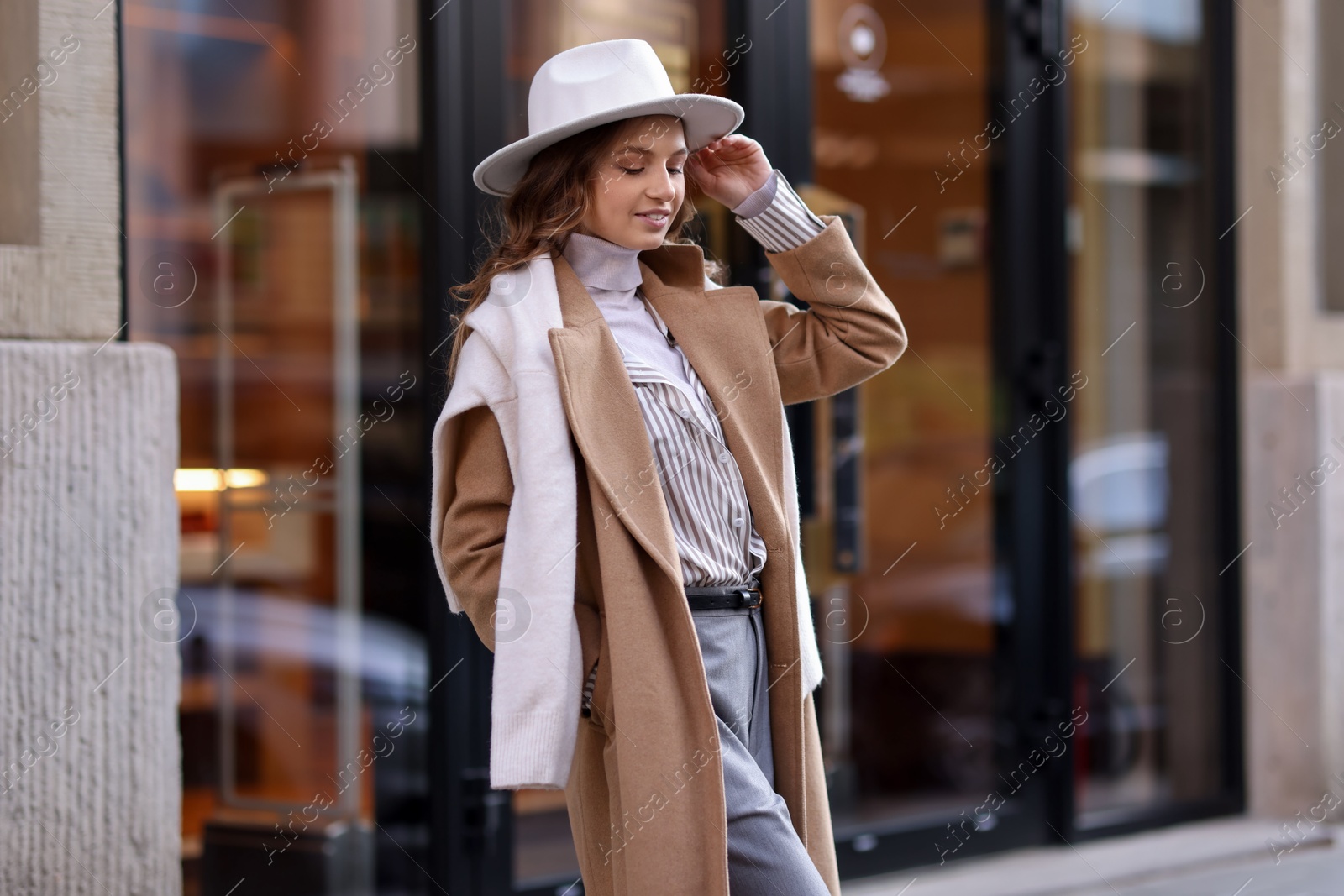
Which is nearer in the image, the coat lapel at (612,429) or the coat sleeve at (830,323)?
the coat lapel at (612,429)

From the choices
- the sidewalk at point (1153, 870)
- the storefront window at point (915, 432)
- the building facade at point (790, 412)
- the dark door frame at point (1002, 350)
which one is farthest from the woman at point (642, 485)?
the sidewalk at point (1153, 870)

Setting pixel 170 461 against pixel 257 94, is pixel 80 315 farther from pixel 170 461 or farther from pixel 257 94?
pixel 257 94

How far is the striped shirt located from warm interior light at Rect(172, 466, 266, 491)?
240 centimetres

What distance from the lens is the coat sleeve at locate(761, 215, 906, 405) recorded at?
2.47m

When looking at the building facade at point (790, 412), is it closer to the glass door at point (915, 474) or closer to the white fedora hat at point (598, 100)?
the glass door at point (915, 474)

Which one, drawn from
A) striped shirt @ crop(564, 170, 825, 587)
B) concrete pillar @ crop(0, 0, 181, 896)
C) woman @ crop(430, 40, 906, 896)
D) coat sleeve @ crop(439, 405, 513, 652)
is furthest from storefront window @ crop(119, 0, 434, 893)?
striped shirt @ crop(564, 170, 825, 587)

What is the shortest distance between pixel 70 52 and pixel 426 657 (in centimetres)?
173

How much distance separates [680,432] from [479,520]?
36 cm

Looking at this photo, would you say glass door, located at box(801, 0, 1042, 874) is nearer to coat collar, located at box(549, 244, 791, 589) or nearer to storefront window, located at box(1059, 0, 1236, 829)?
storefront window, located at box(1059, 0, 1236, 829)

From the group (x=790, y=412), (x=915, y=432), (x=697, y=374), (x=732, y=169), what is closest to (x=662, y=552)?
(x=697, y=374)

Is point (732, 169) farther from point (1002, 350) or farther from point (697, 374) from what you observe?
point (1002, 350)

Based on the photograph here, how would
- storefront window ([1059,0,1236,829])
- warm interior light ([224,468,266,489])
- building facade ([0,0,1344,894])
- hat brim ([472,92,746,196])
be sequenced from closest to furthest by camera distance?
hat brim ([472,92,746,196]) < building facade ([0,0,1344,894]) < warm interior light ([224,468,266,489]) < storefront window ([1059,0,1236,829])

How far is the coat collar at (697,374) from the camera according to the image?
2.17m

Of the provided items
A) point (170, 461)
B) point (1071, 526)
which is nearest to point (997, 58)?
point (1071, 526)
